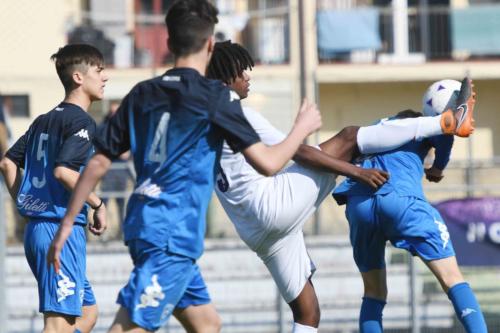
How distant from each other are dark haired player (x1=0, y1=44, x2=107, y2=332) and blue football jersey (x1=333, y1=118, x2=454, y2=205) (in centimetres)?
168

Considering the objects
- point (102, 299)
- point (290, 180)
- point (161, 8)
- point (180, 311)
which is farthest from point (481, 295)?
point (161, 8)

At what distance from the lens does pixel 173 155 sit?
5527mm

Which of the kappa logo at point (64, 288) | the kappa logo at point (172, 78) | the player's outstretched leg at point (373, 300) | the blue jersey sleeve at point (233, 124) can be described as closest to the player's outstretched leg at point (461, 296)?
the player's outstretched leg at point (373, 300)

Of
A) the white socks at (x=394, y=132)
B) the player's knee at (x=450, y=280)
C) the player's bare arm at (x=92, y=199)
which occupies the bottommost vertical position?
the player's knee at (x=450, y=280)

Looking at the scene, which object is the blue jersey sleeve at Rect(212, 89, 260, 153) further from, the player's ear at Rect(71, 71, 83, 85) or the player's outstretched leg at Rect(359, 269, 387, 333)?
the player's outstretched leg at Rect(359, 269, 387, 333)

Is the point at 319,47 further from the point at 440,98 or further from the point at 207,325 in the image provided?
the point at 207,325

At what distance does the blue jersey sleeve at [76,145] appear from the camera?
6.96m

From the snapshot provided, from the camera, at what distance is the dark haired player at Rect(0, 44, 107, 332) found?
23.3ft

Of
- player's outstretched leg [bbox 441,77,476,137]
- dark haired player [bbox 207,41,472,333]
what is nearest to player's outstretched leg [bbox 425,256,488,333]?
dark haired player [bbox 207,41,472,333]

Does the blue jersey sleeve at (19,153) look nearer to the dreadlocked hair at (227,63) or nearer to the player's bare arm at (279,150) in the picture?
the dreadlocked hair at (227,63)

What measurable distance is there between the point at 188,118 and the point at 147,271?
739 millimetres

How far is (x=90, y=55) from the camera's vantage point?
737cm

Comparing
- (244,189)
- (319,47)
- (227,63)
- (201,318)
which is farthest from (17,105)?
(201,318)

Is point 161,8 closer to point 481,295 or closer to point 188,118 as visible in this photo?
point 481,295
